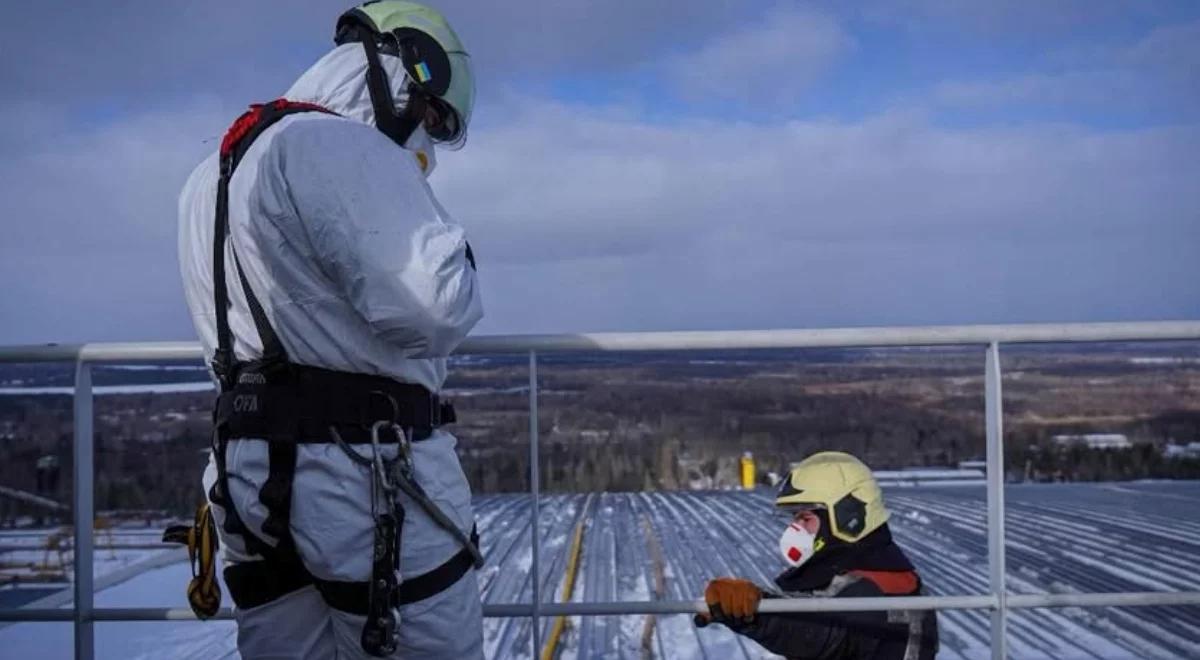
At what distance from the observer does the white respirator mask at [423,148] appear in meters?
1.54

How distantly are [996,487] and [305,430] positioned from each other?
4.46 feet

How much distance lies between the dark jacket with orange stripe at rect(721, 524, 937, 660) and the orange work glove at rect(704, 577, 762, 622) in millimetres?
50

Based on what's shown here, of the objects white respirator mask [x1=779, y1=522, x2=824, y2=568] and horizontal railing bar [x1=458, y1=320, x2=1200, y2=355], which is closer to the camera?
horizontal railing bar [x1=458, y1=320, x2=1200, y2=355]

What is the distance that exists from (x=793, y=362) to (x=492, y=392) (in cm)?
66

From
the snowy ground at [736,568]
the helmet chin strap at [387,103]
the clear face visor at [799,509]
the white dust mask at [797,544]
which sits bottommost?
the snowy ground at [736,568]

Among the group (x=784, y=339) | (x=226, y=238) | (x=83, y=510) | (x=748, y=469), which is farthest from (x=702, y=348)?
(x=748, y=469)

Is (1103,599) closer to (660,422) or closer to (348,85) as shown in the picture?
(660,422)

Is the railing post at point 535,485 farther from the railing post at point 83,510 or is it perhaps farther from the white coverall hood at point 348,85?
the railing post at point 83,510

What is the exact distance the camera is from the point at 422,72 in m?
1.47

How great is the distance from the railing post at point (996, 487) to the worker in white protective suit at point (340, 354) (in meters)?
1.09

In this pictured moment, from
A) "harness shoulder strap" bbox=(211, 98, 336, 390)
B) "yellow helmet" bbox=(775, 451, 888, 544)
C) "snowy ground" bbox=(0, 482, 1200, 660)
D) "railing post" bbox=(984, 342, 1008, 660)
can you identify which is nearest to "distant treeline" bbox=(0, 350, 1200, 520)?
"railing post" bbox=(984, 342, 1008, 660)

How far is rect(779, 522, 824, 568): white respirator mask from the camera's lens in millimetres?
2243

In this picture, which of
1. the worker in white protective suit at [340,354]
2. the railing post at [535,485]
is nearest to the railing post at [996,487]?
the railing post at [535,485]

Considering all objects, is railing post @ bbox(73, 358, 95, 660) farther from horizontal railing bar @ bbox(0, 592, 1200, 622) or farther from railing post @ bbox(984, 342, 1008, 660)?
railing post @ bbox(984, 342, 1008, 660)
